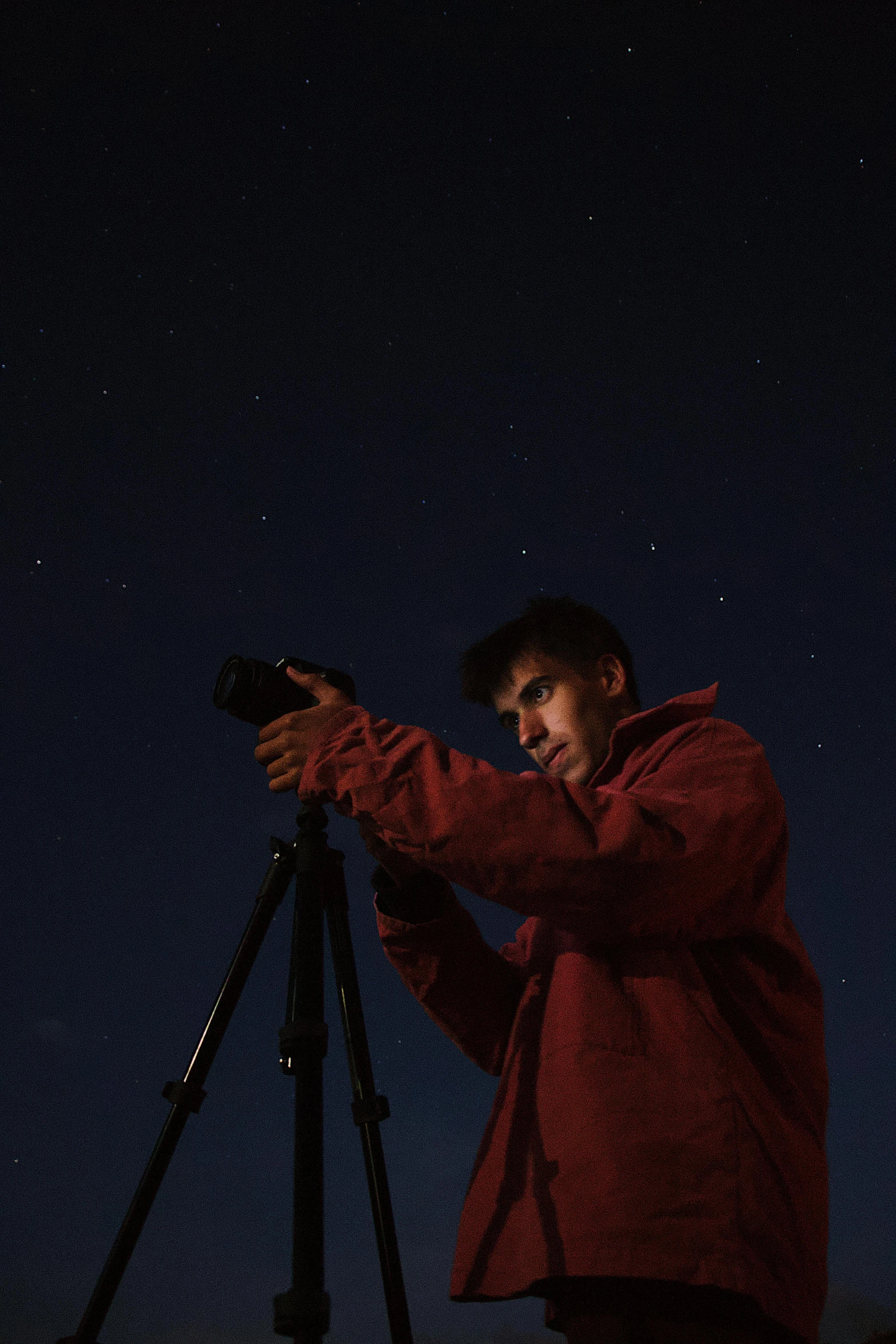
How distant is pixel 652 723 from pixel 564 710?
2.09 feet

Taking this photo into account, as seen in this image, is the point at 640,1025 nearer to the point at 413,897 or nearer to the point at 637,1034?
the point at 637,1034

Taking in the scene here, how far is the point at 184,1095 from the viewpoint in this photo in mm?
1926

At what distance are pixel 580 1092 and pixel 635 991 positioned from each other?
21 cm

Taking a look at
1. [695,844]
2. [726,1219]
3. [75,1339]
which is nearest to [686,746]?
[695,844]

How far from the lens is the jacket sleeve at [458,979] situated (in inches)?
78.6

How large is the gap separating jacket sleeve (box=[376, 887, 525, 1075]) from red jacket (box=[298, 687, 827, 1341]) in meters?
0.31

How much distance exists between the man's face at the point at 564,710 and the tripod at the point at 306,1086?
75cm

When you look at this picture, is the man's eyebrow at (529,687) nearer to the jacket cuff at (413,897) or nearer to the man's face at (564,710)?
the man's face at (564,710)

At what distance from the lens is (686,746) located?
178 cm

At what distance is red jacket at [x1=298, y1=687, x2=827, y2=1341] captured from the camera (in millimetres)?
1286

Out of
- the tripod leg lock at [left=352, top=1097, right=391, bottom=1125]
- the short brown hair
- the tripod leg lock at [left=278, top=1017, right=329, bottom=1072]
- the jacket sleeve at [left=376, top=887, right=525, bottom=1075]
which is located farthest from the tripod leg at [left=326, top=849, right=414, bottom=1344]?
the short brown hair

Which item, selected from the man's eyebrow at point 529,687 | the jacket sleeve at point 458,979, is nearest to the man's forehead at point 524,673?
the man's eyebrow at point 529,687

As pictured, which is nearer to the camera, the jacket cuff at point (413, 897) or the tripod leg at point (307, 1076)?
the tripod leg at point (307, 1076)

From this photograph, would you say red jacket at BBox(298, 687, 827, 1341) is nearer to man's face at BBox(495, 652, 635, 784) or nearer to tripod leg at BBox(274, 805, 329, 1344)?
tripod leg at BBox(274, 805, 329, 1344)
